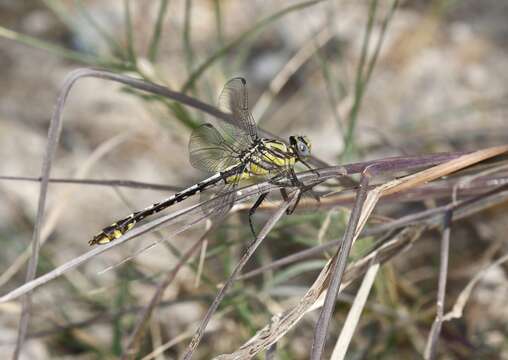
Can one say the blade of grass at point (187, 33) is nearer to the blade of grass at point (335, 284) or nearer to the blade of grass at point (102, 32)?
the blade of grass at point (102, 32)

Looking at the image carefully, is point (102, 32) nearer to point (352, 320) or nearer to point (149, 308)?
point (149, 308)

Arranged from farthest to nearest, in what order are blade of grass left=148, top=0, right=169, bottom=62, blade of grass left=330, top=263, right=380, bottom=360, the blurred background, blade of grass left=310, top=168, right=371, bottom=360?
the blurred background
blade of grass left=148, top=0, right=169, bottom=62
blade of grass left=330, top=263, right=380, bottom=360
blade of grass left=310, top=168, right=371, bottom=360

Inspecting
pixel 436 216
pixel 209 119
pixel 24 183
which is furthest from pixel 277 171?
pixel 24 183

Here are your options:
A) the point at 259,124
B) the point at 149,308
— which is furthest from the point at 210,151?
the point at 259,124

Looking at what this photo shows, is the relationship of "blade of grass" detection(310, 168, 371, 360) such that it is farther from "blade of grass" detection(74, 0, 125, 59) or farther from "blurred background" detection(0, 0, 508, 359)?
"blade of grass" detection(74, 0, 125, 59)

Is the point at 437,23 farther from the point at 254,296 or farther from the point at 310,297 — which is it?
the point at 310,297

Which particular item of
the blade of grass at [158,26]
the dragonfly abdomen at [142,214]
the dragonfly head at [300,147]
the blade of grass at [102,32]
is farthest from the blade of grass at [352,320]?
A: the blade of grass at [102,32]

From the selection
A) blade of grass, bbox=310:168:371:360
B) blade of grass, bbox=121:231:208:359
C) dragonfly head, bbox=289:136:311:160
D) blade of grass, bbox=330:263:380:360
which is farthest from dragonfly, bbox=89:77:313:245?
blade of grass, bbox=310:168:371:360

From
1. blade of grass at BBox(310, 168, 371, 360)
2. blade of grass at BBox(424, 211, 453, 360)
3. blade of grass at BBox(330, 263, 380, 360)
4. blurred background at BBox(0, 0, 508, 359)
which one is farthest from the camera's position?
blurred background at BBox(0, 0, 508, 359)
